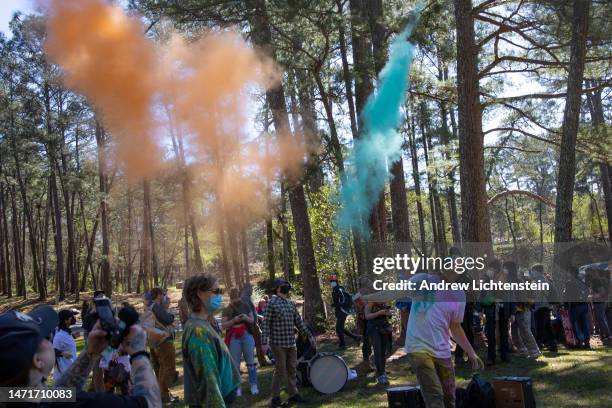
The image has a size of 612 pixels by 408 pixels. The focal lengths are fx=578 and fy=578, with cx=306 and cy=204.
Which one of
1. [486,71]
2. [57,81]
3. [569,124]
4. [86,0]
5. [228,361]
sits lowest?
[228,361]

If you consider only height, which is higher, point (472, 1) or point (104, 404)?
point (472, 1)

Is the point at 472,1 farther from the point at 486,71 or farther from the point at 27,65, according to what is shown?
the point at 27,65

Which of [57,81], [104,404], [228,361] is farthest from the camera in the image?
[57,81]

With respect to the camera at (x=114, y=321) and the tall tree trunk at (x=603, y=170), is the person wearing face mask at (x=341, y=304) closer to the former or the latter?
the camera at (x=114, y=321)

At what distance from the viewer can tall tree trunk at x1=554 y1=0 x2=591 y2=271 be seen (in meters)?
12.5

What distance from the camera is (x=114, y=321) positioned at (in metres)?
2.63

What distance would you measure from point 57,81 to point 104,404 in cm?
2844

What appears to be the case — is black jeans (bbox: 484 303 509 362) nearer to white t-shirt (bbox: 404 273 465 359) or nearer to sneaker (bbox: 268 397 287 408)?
sneaker (bbox: 268 397 287 408)

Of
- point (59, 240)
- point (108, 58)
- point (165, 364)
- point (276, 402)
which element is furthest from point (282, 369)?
point (59, 240)

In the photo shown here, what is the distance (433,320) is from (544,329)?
7066 millimetres

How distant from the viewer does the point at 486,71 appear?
12320 mm

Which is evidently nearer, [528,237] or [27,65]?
A: [27,65]

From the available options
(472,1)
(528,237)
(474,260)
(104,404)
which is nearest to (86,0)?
(472,1)

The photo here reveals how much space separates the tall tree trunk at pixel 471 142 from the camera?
1183 cm
